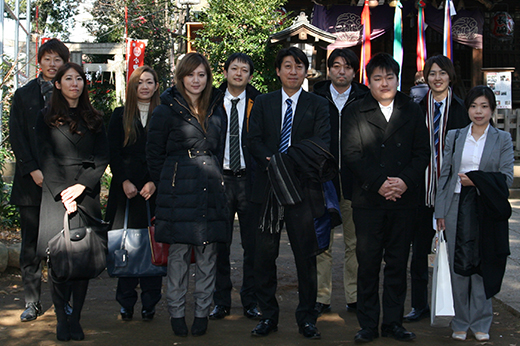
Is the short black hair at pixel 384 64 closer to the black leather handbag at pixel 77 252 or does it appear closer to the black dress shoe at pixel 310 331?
the black dress shoe at pixel 310 331

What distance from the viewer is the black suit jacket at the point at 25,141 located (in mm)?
4328

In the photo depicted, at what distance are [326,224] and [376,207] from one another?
415 mm

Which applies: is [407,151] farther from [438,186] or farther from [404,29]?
[404,29]

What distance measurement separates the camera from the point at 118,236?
14.0 feet

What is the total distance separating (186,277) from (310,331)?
1.00 metres

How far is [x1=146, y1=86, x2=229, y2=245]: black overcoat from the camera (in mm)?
3943

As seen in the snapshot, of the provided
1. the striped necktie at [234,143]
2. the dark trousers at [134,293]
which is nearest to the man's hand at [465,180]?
the striped necktie at [234,143]

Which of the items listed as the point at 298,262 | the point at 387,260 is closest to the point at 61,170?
the point at 298,262

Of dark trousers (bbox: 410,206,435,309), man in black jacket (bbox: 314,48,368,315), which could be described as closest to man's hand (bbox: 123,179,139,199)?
man in black jacket (bbox: 314,48,368,315)

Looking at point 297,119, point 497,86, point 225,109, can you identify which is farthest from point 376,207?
point 497,86

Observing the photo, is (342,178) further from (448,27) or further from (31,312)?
(448,27)

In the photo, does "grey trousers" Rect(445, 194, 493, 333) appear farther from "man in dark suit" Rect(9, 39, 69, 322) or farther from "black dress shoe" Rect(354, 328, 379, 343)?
"man in dark suit" Rect(9, 39, 69, 322)

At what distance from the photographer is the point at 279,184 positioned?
3.90m

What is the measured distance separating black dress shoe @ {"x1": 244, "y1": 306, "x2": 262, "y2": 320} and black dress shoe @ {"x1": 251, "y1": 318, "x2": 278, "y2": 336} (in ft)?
1.29
